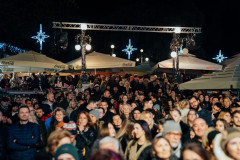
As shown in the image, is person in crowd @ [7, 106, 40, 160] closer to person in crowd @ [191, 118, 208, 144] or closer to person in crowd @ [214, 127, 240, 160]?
person in crowd @ [191, 118, 208, 144]

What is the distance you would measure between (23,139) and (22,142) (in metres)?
0.07

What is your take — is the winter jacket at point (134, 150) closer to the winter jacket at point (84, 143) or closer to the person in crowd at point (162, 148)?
the person in crowd at point (162, 148)

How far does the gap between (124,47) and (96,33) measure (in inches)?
184

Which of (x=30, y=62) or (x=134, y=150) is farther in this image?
(x=30, y=62)

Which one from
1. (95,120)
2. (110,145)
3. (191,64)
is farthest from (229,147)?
(191,64)

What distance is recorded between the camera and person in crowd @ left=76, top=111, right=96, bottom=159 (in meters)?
6.64

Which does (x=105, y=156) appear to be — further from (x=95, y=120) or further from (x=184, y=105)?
(x=184, y=105)

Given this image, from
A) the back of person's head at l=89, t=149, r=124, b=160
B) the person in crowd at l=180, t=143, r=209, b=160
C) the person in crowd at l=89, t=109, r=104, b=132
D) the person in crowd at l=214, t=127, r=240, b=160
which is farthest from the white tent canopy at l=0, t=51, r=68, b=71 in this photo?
the back of person's head at l=89, t=149, r=124, b=160

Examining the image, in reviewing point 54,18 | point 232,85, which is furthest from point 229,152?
point 54,18

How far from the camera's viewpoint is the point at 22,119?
21.5 ft

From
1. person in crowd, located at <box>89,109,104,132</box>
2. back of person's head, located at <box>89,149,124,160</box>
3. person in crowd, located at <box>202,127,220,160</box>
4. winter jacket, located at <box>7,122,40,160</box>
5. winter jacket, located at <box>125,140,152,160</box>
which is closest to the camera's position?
back of person's head, located at <box>89,149,124,160</box>

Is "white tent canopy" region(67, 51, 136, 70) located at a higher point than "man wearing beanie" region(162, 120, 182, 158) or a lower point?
higher

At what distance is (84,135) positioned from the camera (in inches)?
267

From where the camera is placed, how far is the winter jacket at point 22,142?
6340 mm
